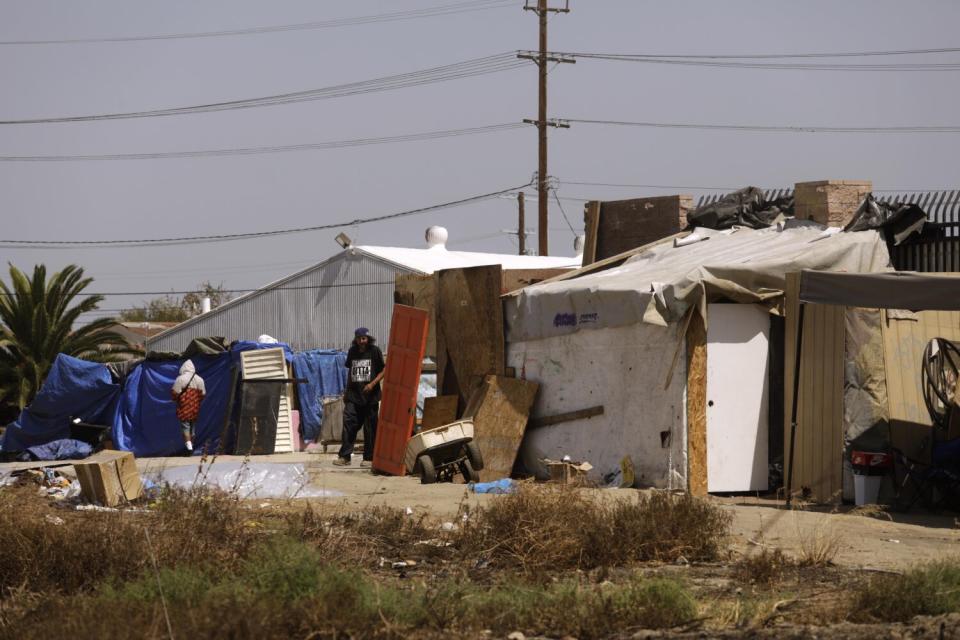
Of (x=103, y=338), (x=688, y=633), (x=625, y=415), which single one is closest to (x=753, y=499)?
(x=625, y=415)

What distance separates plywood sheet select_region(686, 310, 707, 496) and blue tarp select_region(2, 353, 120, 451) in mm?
14548

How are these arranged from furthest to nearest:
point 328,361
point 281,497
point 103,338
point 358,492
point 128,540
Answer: point 103,338, point 328,361, point 358,492, point 281,497, point 128,540

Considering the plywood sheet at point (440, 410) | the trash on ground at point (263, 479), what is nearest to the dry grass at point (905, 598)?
the trash on ground at point (263, 479)

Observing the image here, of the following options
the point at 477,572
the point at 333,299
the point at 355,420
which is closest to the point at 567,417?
the point at 355,420

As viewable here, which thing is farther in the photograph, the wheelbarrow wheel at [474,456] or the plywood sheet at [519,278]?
the plywood sheet at [519,278]

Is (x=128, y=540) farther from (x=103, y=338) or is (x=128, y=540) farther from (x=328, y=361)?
(x=103, y=338)

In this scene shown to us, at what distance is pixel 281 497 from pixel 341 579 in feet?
19.8

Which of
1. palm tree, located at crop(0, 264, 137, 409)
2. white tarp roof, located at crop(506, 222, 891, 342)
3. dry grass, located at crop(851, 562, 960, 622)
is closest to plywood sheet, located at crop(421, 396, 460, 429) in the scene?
white tarp roof, located at crop(506, 222, 891, 342)

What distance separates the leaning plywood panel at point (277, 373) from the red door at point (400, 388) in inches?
Result: 287

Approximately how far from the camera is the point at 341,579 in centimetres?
667

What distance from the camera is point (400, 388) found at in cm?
1655

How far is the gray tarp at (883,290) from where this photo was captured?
10945 mm

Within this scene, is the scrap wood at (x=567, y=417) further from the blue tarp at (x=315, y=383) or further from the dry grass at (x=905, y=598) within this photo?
the blue tarp at (x=315, y=383)

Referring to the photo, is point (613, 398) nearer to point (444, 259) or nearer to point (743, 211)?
point (743, 211)
